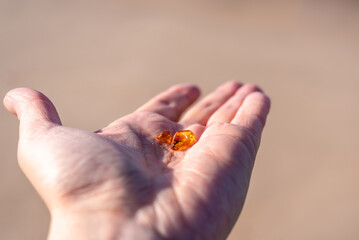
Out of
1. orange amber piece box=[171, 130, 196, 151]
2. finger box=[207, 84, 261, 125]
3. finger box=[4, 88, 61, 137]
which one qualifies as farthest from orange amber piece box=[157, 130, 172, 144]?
finger box=[4, 88, 61, 137]

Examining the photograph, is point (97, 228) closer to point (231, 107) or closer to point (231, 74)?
point (231, 107)

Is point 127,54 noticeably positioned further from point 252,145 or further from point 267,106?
point 252,145

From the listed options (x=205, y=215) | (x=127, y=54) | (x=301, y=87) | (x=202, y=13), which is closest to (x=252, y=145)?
(x=205, y=215)

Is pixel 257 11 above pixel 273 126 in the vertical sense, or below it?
above

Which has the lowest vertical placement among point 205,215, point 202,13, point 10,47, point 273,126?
point 273,126

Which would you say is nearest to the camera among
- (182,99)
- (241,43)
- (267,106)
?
(267,106)

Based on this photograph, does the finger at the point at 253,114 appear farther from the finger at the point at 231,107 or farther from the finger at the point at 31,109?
the finger at the point at 31,109

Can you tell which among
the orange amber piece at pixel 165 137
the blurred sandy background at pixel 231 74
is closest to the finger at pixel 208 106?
the orange amber piece at pixel 165 137
